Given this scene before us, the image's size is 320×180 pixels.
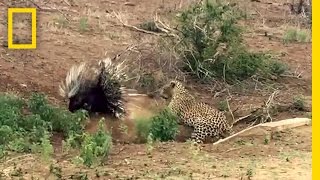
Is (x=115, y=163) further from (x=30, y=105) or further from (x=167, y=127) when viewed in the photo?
(x=30, y=105)

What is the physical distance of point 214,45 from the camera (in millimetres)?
10930

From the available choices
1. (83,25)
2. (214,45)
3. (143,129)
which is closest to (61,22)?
(83,25)

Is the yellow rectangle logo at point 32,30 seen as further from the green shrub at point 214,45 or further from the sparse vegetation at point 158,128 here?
the sparse vegetation at point 158,128

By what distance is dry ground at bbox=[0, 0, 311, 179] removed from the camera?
22.2 feet

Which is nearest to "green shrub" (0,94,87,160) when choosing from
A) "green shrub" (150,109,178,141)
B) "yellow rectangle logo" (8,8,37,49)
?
"green shrub" (150,109,178,141)

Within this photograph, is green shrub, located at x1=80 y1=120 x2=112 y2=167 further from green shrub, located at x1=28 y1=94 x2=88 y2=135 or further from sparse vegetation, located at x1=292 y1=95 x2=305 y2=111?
sparse vegetation, located at x1=292 y1=95 x2=305 y2=111

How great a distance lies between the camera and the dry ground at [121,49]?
22.2 ft

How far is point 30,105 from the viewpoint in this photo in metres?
8.62

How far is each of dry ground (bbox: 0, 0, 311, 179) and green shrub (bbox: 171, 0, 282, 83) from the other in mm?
357

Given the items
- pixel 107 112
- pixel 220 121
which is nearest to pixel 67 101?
pixel 107 112

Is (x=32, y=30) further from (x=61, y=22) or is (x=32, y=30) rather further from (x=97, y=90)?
(x=97, y=90)

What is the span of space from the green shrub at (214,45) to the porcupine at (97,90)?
7.23 ft

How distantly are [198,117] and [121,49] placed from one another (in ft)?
11.4

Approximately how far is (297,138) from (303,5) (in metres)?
9.43
